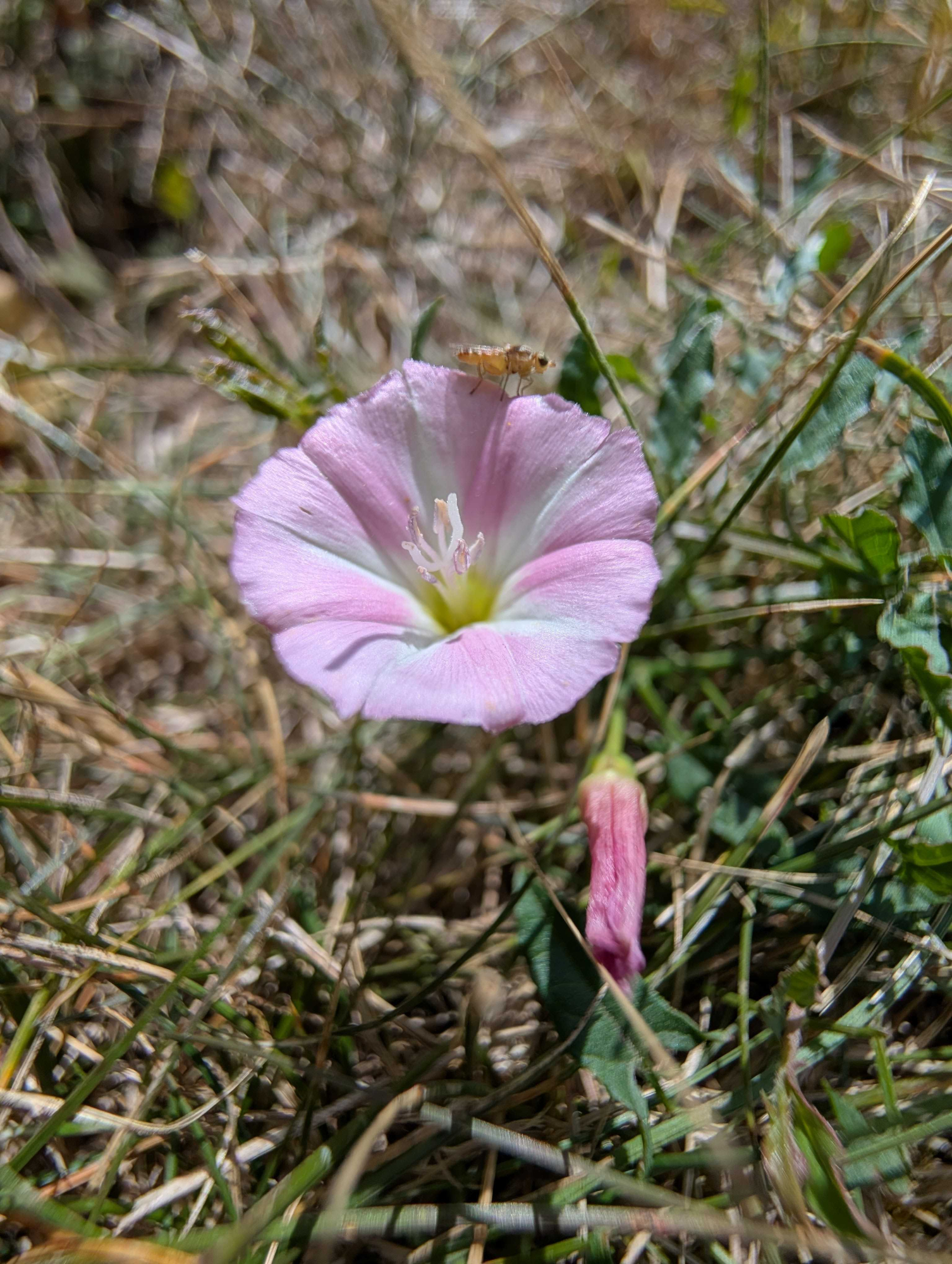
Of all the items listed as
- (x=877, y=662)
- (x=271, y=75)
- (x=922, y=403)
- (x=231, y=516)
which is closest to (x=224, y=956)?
(x=231, y=516)

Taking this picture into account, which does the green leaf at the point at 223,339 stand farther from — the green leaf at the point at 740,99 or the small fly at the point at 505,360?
the green leaf at the point at 740,99

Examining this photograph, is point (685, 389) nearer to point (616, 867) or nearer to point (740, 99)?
point (616, 867)

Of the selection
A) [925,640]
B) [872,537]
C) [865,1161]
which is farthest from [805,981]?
[872,537]

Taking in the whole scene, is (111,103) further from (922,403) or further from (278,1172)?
(278,1172)

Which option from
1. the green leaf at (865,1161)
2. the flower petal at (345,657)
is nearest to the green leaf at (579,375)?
the flower petal at (345,657)

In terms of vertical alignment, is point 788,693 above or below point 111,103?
below

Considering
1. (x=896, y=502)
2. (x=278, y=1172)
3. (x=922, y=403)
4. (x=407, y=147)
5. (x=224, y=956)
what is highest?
(x=407, y=147)
